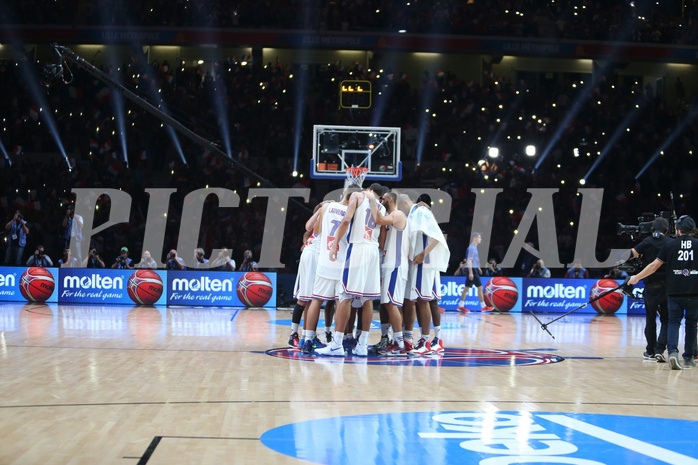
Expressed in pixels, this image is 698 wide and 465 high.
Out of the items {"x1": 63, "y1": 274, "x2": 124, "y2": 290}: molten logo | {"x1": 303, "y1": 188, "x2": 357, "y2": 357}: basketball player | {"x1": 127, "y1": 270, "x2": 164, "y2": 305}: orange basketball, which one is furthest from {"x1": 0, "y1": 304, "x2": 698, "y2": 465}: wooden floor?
{"x1": 63, "y1": 274, "x2": 124, "y2": 290}: molten logo

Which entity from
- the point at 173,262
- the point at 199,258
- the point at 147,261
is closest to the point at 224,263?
the point at 199,258

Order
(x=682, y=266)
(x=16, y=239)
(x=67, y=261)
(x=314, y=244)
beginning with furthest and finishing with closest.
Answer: (x=16, y=239) < (x=67, y=261) < (x=314, y=244) < (x=682, y=266)

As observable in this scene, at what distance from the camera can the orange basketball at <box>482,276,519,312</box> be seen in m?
22.0

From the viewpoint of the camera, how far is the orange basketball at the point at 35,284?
21234 mm

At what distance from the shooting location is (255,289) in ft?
70.5

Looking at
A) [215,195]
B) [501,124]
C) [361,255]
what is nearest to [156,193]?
[215,195]

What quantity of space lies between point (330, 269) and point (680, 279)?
4.33 metres

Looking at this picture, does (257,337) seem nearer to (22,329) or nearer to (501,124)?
(22,329)

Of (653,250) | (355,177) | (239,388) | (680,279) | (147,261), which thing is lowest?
(239,388)

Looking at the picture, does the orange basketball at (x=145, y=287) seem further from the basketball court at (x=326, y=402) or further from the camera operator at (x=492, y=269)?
the camera operator at (x=492, y=269)

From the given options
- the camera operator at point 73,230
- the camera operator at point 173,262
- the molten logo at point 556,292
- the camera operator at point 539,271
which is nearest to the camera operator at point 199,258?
Answer: the camera operator at point 173,262

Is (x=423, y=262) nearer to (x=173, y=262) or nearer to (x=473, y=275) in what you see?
(x=473, y=275)

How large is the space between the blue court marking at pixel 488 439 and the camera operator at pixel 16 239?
18.6 metres

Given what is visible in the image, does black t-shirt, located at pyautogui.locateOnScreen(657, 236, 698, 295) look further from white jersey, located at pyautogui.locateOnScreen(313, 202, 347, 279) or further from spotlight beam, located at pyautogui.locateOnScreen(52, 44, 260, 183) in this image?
spotlight beam, located at pyautogui.locateOnScreen(52, 44, 260, 183)
